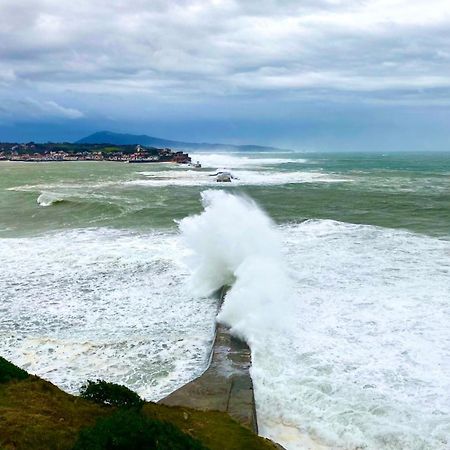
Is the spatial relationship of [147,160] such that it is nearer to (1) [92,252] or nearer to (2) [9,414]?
(1) [92,252]

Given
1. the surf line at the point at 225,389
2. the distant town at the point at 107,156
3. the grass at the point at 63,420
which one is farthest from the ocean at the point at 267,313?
the distant town at the point at 107,156

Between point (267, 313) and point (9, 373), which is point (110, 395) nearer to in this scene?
point (9, 373)

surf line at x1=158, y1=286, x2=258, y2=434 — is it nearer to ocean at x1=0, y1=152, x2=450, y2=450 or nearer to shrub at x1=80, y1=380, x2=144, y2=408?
ocean at x1=0, y1=152, x2=450, y2=450

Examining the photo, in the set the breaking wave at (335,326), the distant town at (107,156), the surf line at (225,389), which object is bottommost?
the surf line at (225,389)

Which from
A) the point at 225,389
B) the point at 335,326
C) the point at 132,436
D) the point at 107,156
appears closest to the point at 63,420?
the point at 132,436

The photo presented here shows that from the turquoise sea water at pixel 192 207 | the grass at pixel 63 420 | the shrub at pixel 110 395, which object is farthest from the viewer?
the turquoise sea water at pixel 192 207

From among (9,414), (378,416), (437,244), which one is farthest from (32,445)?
(437,244)

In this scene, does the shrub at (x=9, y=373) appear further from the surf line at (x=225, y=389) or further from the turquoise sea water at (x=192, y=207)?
the turquoise sea water at (x=192, y=207)
